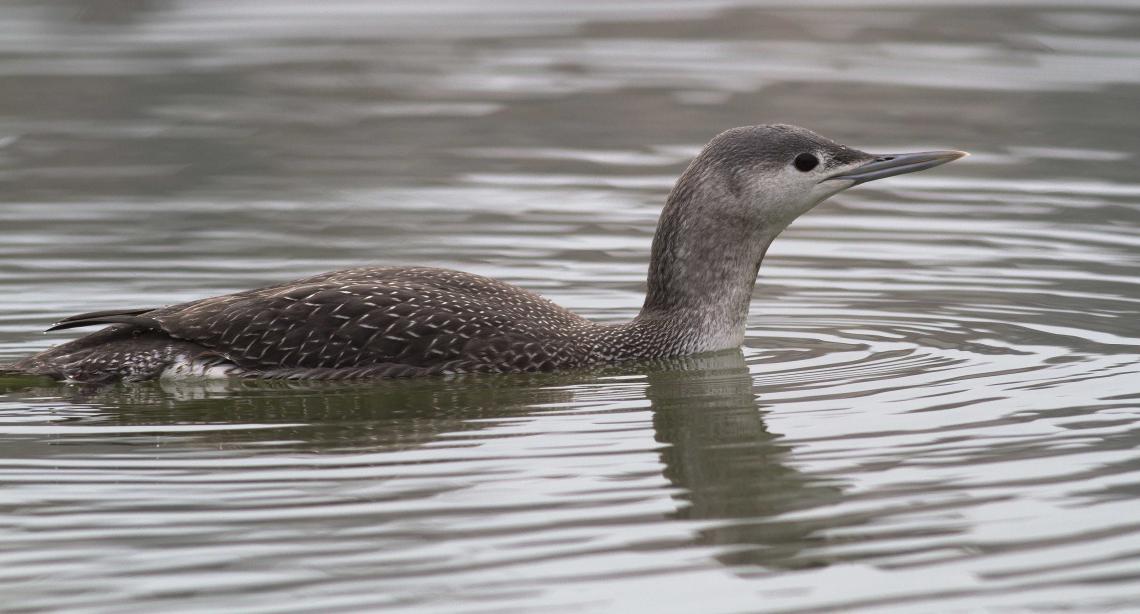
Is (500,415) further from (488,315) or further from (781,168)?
(781,168)

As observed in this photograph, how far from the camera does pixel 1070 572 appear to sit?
5.68 meters

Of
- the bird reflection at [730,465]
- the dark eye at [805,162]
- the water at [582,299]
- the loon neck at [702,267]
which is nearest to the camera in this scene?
the water at [582,299]

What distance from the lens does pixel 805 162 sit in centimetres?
846

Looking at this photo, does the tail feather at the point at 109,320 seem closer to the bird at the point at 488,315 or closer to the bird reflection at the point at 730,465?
the bird at the point at 488,315

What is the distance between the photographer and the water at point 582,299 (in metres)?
5.85

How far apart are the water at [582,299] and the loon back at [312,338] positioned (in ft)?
0.36

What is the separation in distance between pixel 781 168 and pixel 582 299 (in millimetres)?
1999

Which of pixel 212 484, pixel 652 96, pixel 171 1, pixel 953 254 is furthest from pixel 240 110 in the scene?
pixel 212 484

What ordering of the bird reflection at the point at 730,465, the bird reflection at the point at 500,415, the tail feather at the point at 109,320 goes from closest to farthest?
the bird reflection at the point at 730,465
the bird reflection at the point at 500,415
the tail feather at the point at 109,320

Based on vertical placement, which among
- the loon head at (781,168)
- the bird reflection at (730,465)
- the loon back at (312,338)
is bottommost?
the bird reflection at (730,465)

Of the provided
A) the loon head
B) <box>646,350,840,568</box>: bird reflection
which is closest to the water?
<box>646,350,840,568</box>: bird reflection

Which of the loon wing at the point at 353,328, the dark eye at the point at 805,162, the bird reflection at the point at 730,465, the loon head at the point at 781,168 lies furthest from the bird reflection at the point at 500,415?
the dark eye at the point at 805,162

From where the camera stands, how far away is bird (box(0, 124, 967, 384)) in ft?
27.1

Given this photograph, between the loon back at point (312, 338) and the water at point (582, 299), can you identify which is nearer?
the water at point (582, 299)
